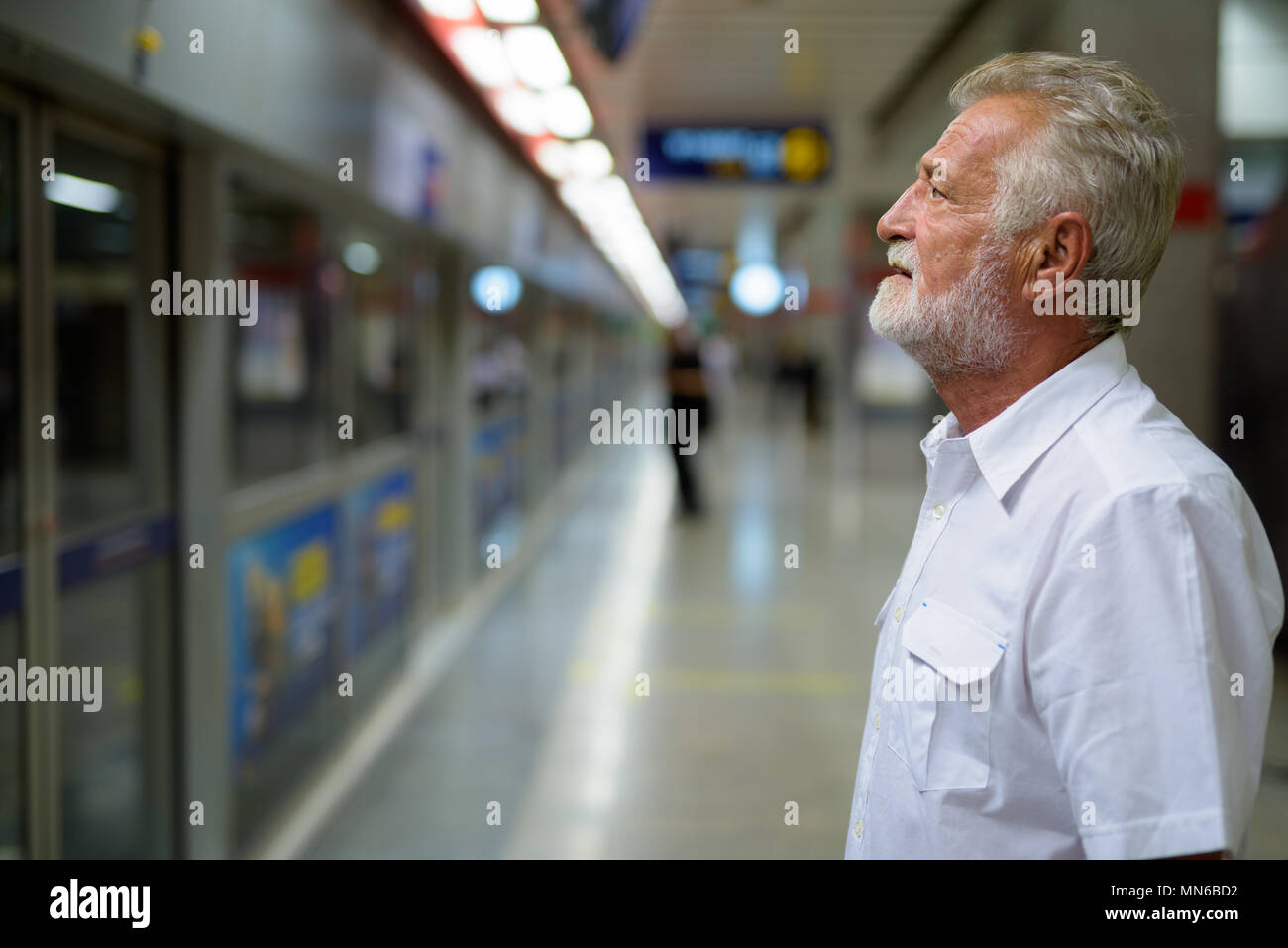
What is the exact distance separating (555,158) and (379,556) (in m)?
2.67

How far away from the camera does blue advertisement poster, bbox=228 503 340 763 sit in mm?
3529

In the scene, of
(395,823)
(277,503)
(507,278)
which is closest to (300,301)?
(277,503)

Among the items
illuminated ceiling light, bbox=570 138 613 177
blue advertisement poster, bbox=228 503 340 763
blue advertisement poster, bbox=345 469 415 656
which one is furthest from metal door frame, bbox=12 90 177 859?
illuminated ceiling light, bbox=570 138 613 177

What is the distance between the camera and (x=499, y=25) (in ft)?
12.4

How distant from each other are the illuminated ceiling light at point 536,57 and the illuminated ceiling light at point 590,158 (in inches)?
45.1

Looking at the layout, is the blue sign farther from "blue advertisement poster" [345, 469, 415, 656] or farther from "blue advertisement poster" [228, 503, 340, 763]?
"blue advertisement poster" [228, 503, 340, 763]

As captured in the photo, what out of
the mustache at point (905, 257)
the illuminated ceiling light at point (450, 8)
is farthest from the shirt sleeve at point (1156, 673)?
the illuminated ceiling light at point (450, 8)

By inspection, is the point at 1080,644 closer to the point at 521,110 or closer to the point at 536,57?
the point at 536,57

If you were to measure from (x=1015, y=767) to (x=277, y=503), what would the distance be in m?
3.20

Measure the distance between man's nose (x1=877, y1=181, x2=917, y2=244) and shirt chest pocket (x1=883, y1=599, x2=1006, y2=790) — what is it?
381mm

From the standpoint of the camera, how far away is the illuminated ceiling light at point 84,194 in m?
2.64

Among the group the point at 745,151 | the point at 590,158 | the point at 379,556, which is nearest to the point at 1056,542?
the point at 379,556

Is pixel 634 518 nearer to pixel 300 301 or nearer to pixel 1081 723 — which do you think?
pixel 300 301

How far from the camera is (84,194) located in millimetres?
2791
